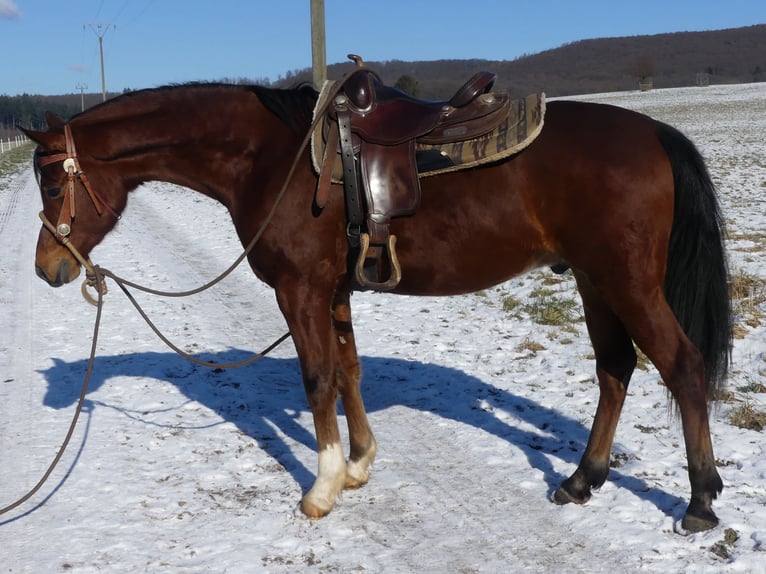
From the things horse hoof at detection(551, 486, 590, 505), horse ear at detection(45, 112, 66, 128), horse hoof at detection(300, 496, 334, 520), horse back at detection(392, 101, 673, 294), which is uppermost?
horse ear at detection(45, 112, 66, 128)

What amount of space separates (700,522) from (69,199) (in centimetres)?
364

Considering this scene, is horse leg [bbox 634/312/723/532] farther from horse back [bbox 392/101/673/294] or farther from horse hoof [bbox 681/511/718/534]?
horse back [bbox 392/101/673/294]

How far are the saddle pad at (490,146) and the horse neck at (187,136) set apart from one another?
0.45 meters

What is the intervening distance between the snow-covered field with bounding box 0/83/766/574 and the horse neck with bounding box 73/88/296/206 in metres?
1.81

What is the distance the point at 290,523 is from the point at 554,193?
7.24 ft

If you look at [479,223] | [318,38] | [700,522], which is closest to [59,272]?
[479,223]

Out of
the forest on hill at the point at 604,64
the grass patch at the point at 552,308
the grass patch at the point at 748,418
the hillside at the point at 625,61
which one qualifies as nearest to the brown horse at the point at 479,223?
the grass patch at the point at 748,418

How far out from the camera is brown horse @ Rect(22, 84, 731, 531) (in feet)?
11.0

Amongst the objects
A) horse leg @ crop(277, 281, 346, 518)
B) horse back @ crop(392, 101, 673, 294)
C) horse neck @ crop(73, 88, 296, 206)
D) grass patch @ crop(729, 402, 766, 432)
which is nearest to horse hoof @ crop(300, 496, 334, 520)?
horse leg @ crop(277, 281, 346, 518)

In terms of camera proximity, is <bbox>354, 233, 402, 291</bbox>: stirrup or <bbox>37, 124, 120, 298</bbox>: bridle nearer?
<bbox>354, 233, 402, 291</bbox>: stirrup

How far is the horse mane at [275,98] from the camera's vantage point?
3.77 m

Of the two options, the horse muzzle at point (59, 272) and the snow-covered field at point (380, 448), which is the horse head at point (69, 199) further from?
the snow-covered field at point (380, 448)

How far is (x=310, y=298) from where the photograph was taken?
3688mm

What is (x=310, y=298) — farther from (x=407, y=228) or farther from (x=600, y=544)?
(x=600, y=544)
